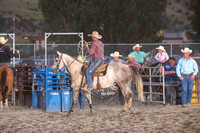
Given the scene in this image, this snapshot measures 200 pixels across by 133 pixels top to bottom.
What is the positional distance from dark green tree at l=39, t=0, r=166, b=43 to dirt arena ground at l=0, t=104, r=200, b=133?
2300cm

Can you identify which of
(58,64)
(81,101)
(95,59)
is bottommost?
(81,101)

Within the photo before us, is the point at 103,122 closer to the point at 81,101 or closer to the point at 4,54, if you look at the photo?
the point at 81,101

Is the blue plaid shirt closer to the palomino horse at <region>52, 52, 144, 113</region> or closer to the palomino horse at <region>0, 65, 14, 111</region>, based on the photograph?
the palomino horse at <region>52, 52, 144, 113</region>

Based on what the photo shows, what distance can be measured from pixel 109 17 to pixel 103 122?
26010 mm

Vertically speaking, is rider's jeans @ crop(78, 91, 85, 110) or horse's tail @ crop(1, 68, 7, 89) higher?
horse's tail @ crop(1, 68, 7, 89)

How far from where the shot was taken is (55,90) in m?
12.5

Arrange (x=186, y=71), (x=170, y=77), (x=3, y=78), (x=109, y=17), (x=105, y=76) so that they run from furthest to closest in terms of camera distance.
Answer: (x=109, y=17) → (x=170, y=77) → (x=186, y=71) → (x=3, y=78) → (x=105, y=76)

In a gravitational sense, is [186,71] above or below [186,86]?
above

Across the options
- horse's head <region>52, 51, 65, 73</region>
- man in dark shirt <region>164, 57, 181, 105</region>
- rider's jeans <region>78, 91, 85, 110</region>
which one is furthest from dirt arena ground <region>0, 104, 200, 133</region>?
man in dark shirt <region>164, 57, 181, 105</region>

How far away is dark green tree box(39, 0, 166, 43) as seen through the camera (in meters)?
35.0

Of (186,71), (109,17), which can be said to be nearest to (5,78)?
(186,71)

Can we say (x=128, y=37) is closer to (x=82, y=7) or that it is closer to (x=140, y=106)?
(x=82, y=7)

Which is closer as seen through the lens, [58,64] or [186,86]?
[58,64]

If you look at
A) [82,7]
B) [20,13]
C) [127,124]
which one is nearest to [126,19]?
[82,7]
